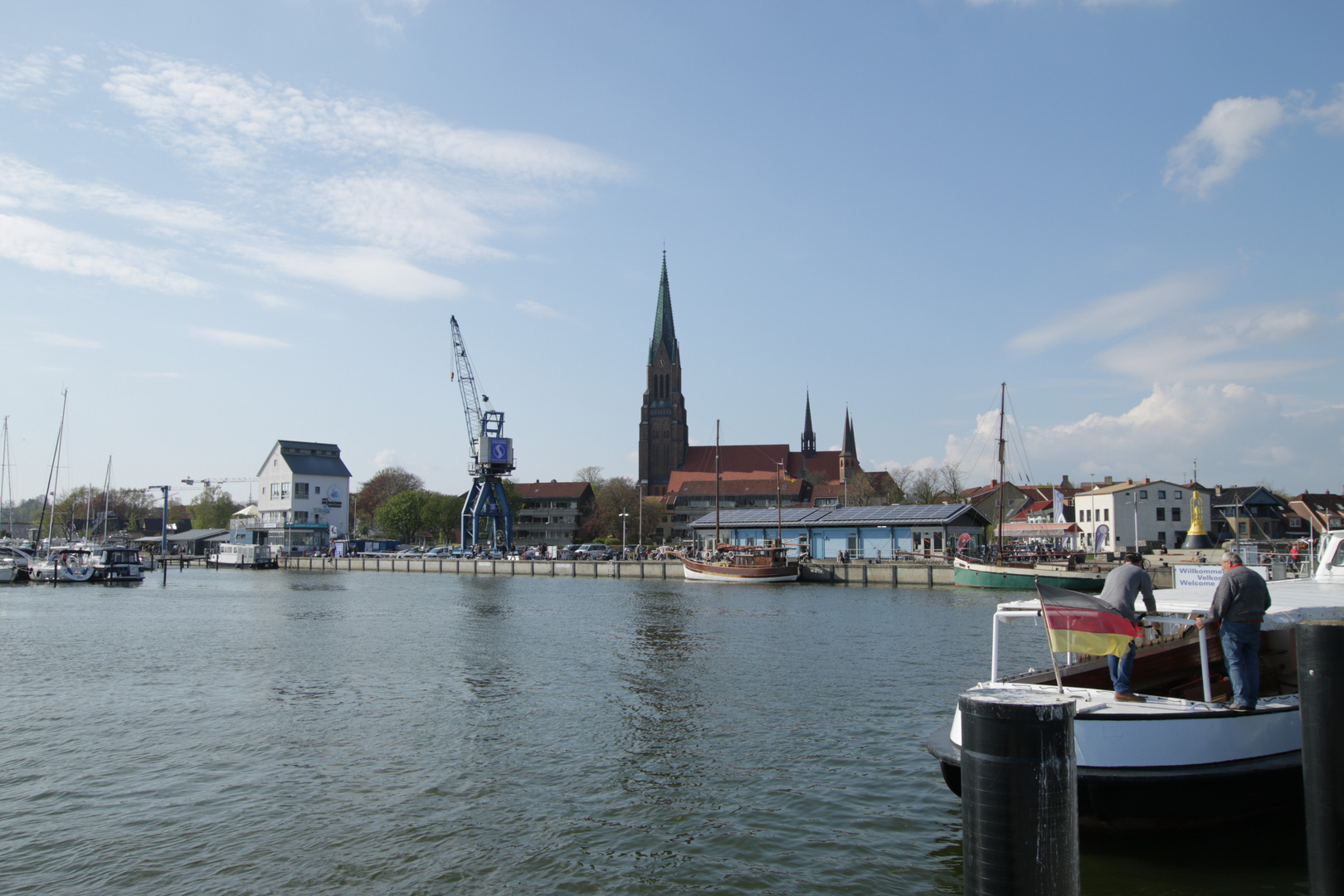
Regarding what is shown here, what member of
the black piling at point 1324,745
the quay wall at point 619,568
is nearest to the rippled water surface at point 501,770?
the black piling at point 1324,745

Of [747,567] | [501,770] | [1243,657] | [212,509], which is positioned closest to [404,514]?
[212,509]

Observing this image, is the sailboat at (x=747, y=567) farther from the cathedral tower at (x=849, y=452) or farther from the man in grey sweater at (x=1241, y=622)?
the cathedral tower at (x=849, y=452)

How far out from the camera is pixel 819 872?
30.8ft

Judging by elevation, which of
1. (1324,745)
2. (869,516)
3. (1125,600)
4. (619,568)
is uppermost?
(869,516)

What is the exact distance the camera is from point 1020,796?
4750 millimetres

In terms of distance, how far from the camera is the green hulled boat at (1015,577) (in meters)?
52.1

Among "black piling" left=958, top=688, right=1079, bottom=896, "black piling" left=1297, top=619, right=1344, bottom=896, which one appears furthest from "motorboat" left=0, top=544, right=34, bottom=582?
"black piling" left=1297, top=619, right=1344, bottom=896

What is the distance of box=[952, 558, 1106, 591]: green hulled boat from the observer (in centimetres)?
5206

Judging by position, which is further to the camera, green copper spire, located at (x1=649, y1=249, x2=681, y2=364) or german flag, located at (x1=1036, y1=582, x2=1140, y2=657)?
green copper spire, located at (x1=649, y1=249, x2=681, y2=364)

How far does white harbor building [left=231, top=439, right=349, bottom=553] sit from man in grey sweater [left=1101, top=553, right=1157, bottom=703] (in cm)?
11004

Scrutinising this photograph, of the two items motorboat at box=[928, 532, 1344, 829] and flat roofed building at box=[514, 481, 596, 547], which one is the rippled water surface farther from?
flat roofed building at box=[514, 481, 596, 547]

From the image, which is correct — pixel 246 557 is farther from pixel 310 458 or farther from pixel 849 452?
pixel 849 452

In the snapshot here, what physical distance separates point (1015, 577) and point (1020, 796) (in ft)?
181

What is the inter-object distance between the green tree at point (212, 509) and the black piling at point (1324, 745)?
157 meters
